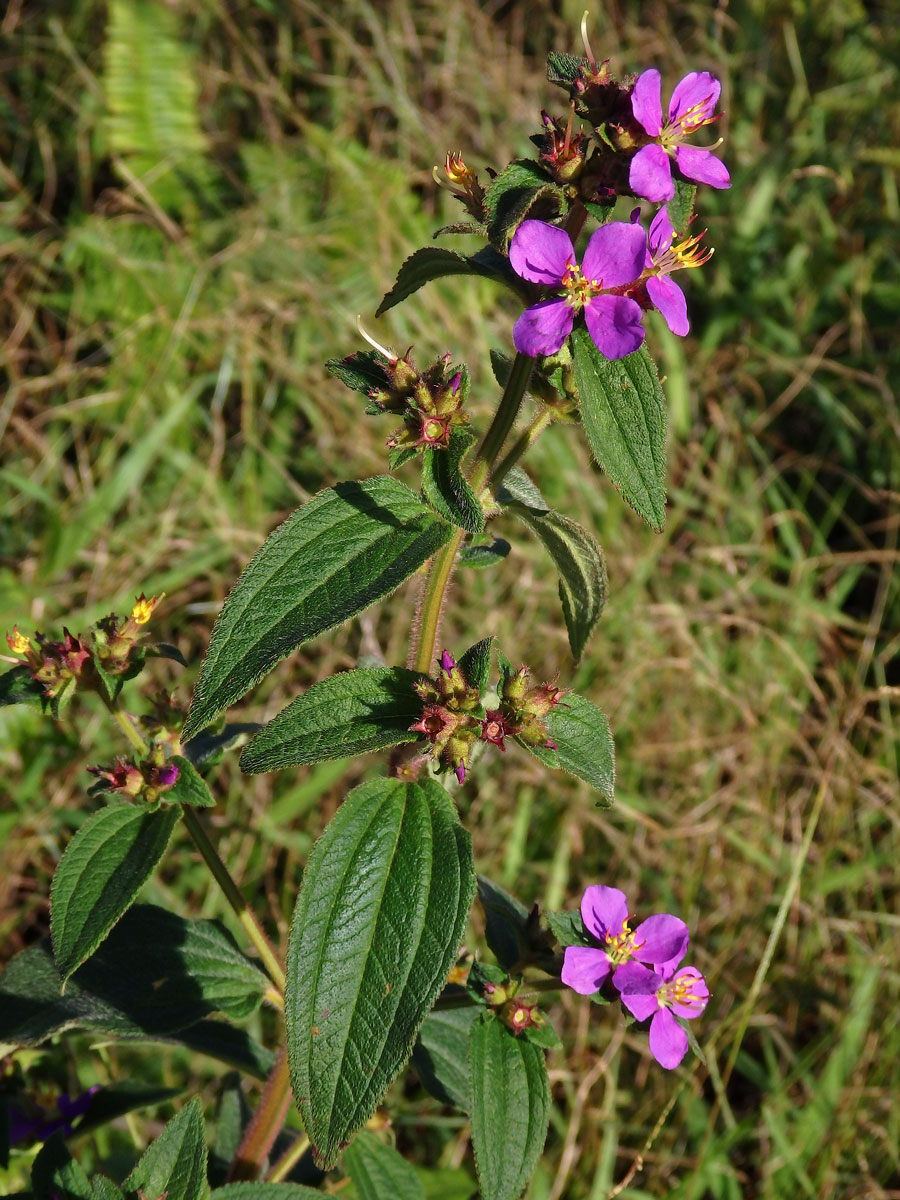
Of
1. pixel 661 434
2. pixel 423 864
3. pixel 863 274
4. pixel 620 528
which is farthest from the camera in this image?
pixel 863 274

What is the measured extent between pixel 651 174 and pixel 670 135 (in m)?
0.13

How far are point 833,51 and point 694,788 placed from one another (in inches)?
158

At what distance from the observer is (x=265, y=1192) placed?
1602 millimetres

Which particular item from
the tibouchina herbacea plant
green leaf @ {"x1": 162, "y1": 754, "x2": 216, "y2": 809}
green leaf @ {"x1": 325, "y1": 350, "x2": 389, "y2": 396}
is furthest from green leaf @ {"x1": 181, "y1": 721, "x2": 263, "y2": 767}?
green leaf @ {"x1": 325, "y1": 350, "x2": 389, "y2": 396}

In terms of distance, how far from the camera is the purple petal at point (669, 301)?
1433 millimetres

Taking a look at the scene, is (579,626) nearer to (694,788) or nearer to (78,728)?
(694,788)

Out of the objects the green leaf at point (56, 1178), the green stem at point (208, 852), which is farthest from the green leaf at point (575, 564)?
the green leaf at point (56, 1178)

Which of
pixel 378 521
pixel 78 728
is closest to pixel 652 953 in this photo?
pixel 378 521

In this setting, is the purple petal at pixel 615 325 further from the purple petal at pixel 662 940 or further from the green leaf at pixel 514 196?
the purple petal at pixel 662 940

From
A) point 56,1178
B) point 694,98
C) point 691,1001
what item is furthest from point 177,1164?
point 694,98

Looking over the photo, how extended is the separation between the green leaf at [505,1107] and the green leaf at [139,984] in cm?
41

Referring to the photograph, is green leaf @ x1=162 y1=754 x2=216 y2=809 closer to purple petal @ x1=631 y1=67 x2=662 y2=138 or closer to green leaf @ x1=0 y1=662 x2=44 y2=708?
green leaf @ x1=0 y1=662 x2=44 y2=708

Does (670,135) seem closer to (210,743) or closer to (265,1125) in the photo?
(210,743)

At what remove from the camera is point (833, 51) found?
548 centimetres
